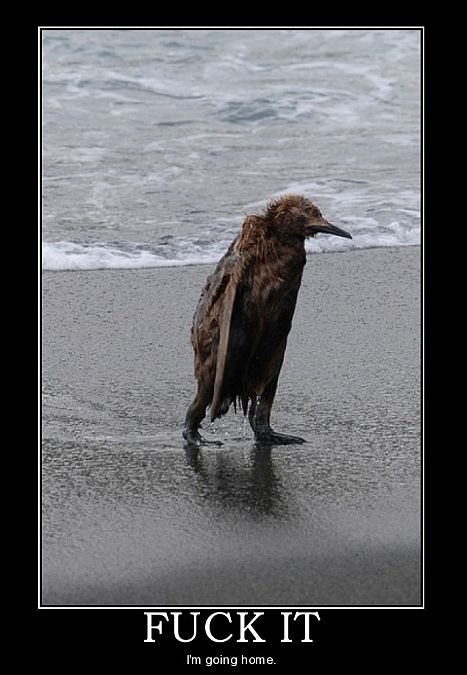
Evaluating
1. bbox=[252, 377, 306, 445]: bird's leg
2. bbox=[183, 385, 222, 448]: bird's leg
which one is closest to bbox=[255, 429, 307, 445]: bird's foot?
bbox=[252, 377, 306, 445]: bird's leg

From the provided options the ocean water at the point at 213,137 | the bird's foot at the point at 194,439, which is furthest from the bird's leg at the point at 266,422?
the ocean water at the point at 213,137

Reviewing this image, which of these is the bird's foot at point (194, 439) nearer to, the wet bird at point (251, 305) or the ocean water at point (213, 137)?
the wet bird at point (251, 305)

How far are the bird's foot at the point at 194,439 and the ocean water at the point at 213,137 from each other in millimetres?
3170

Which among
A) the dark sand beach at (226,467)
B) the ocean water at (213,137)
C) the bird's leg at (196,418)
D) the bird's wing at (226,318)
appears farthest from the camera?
the ocean water at (213,137)

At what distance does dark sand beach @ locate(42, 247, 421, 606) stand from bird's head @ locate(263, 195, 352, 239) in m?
0.97

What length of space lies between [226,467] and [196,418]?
0.34 metres

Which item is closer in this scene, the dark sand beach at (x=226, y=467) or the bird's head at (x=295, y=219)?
the dark sand beach at (x=226, y=467)

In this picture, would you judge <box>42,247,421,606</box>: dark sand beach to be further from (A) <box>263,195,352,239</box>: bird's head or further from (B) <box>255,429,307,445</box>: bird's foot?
(A) <box>263,195,352,239</box>: bird's head

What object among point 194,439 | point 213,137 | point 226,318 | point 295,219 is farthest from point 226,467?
point 213,137

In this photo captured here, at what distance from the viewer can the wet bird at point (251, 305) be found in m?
5.29

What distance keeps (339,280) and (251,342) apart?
2847 mm

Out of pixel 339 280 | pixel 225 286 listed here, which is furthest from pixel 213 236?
pixel 225 286

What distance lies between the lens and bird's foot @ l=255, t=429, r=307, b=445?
5520 mm

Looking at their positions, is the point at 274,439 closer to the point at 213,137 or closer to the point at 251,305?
the point at 251,305
